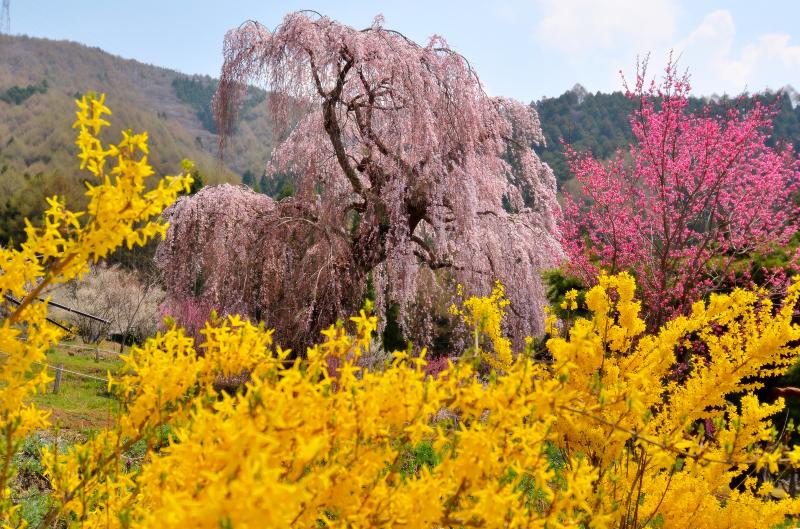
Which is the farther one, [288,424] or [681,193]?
[681,193]

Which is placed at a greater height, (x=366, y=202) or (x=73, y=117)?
(x=73, y=117)

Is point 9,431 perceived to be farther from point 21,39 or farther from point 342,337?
point 21,39

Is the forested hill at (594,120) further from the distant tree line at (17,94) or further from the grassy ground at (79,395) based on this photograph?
the distant tree line at (17,94)

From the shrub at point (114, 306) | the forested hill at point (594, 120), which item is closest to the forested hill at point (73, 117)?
the shrub at point (114, 306)

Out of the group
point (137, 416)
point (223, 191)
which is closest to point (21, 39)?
point (223, 191)

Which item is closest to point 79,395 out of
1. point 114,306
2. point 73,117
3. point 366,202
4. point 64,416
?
point 64,416

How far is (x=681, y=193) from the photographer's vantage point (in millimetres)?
5875

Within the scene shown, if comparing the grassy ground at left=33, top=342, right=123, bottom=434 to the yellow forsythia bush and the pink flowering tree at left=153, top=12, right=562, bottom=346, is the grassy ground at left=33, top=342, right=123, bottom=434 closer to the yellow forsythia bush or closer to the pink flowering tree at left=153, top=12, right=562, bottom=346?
the pink flowering tree at left=153, top=12, right=562, bottom=346

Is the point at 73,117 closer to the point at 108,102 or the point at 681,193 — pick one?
the point at 108,102

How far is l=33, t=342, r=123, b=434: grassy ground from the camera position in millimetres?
7926

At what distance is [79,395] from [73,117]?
79.8m

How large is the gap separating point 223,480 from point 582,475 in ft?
3.10

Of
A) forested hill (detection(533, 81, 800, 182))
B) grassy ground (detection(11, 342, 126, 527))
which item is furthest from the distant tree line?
grassy ground (detection(11, 342, 126, 527))

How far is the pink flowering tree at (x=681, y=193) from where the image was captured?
5770 mm
